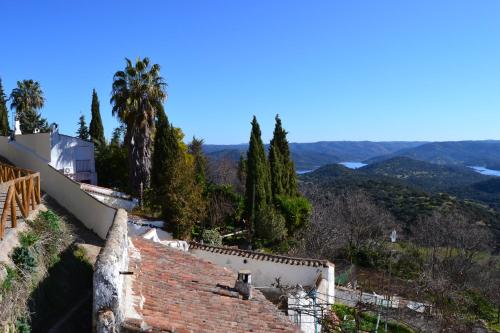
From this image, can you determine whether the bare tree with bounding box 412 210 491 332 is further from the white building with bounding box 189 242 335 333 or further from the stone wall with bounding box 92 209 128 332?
the stone wall with bounding box 92 209 128 332

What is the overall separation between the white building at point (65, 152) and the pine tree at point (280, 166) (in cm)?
1242

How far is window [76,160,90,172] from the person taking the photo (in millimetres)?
27264

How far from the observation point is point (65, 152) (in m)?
25.6

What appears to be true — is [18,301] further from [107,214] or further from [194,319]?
[107,214]

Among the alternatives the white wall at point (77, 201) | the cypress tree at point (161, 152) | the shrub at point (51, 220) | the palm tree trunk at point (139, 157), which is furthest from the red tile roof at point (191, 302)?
the palm tree trunk at point (139, 157)

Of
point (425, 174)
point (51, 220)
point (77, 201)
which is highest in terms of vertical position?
point (51, 220)

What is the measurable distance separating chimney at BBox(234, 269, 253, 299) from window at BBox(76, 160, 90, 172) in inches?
854

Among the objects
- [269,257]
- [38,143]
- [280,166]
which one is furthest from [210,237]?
[280,166]

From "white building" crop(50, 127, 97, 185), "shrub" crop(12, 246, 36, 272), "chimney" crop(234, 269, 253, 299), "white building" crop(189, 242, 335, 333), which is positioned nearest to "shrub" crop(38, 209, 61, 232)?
"shrub" crop(12, 246, 36, 272)

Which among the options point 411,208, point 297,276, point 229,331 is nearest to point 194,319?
point 229,331

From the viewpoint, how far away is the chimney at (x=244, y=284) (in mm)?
7977

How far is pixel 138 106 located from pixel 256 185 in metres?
8.64

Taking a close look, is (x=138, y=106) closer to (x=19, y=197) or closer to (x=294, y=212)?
(x=294, y=212)

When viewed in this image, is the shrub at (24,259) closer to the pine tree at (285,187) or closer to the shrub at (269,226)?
the shrub at (269,226)
